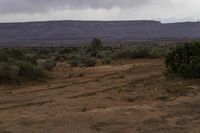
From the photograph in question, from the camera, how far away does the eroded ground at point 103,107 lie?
444 inches

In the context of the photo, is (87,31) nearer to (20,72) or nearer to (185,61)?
(20,72)

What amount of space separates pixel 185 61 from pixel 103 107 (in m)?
9.52

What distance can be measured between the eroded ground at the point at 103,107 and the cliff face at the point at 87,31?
11048 cm

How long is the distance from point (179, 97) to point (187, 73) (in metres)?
5.65

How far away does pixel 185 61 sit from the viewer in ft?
73.4

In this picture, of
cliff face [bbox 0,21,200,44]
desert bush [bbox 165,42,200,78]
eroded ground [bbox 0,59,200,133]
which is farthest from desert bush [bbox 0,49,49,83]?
cliff face [bbox 0,21,200,44]

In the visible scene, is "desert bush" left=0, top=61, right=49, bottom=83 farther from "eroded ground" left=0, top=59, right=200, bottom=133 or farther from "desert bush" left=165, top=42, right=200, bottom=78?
"desert bush" left=165, top=42, right=200, bottom=78

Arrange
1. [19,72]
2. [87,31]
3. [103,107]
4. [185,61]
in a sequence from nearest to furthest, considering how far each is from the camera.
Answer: [103,107]
[185,61]
[19,72]
[87,31]

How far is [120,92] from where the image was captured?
17344 mm

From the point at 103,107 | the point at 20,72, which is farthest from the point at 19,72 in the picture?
the point at 103,107

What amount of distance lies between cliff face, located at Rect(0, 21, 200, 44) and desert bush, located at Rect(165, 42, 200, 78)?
106 metres

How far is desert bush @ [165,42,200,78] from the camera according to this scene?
21031 millimetres

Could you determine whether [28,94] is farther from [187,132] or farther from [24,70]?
[187,132]

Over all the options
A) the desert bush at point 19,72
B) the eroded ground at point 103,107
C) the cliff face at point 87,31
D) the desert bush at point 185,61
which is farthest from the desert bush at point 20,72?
the cliff face at point 87,31
